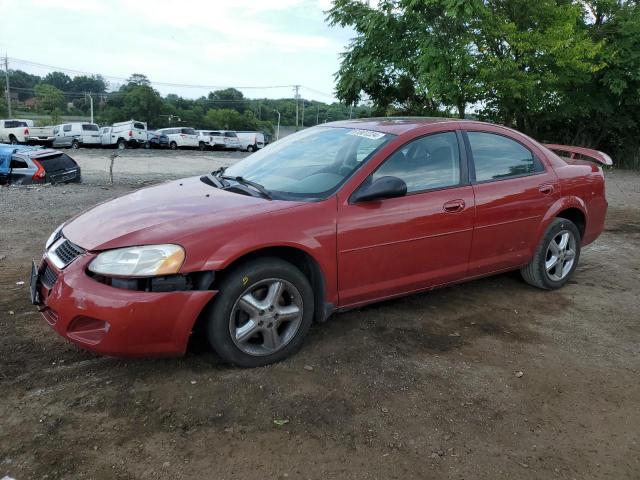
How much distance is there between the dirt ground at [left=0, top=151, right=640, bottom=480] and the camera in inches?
94.6

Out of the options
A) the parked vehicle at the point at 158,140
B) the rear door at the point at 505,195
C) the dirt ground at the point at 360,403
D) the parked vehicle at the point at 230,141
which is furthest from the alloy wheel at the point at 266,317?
the parked vehicle at the point at 230,141

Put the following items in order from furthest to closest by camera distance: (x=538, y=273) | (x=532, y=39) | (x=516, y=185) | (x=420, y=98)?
(x=420, y=98), (x=532, y=39), (x=538, y=273), (x=516, y=185)

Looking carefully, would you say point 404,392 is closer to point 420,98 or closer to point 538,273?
point 538,273

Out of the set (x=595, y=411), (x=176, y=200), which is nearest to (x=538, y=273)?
(x=595, y=411)

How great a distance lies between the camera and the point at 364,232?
3465mm

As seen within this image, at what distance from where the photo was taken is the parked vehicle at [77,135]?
36.2 metres

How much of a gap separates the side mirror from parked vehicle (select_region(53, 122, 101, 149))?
3768 centimetres

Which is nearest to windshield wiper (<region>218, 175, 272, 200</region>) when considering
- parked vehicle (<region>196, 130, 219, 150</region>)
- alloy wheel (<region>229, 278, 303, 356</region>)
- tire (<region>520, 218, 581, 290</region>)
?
alloy wheel (<region>229, 278, 303, 356</region>)

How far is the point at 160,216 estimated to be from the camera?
318 cm

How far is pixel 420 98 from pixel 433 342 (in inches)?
812

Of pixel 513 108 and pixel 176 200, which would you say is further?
pixel 513 108

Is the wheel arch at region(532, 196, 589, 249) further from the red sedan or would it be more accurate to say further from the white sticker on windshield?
the white sticker on windshield

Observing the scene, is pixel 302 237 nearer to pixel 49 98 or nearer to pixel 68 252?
pixel 68 252

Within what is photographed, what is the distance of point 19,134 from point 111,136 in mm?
6315
